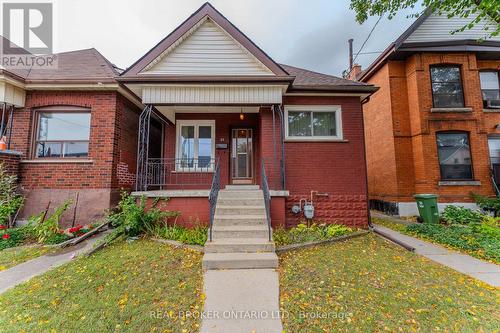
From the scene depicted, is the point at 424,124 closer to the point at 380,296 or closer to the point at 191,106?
the point at 380,296

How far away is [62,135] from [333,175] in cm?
861

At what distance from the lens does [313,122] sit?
677cm

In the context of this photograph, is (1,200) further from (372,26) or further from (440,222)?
(372,26)

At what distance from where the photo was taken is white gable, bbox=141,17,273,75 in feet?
20.3

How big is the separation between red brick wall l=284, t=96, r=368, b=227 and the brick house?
31 millimetres

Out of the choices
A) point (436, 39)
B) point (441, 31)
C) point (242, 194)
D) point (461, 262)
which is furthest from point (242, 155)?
point (441, 31)

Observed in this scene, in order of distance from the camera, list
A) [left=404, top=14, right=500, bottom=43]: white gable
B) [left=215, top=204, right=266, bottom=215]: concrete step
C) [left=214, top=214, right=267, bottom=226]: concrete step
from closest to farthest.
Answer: [left=214, top=214, right=267, bottom=226]: concrete step → [left=215, top=204, right=266, bottom=215]: concrete step → [left=404, top=14, right=500, bottom=43]: white gable

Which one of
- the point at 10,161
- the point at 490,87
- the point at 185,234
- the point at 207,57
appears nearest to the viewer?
the point at 185,234

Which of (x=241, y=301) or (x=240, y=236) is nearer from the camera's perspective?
(x=241, y=301)

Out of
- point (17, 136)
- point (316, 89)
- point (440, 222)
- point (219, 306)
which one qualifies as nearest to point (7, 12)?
point (17, 136)

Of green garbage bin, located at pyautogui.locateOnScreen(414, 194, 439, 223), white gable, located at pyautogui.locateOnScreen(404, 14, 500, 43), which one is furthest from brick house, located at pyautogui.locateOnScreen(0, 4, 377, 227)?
white gable, located at pyautogui.locateOnScreen(404, 14, 500, 43)

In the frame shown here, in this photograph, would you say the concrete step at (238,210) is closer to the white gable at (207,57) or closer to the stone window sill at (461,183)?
the white gable at (207,57)

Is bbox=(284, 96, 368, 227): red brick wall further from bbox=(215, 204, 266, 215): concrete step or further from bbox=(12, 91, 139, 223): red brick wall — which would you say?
bbox=(12, 91, 139, 223): red brick wall

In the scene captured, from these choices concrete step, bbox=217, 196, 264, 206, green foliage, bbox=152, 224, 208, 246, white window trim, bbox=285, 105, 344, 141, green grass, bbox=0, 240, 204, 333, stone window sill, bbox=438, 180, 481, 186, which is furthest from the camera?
stone window sill, bbox=438, 180, 481, 186
